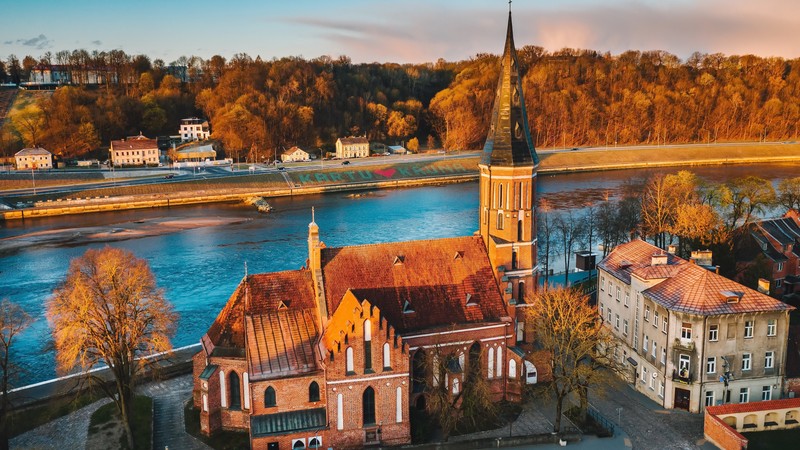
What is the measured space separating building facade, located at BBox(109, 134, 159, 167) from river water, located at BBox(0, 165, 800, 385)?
123ft

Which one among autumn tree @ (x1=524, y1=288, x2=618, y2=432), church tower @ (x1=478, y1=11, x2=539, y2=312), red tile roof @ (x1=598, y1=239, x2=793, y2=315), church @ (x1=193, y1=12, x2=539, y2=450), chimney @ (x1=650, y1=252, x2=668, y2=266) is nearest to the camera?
church @ (x1=193, y1=12, x2=539, y2=450)

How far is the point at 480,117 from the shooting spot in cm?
18838

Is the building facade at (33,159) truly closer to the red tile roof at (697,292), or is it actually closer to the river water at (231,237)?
the river water at (231,237)

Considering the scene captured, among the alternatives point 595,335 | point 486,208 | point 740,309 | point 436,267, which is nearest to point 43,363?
point 436,267

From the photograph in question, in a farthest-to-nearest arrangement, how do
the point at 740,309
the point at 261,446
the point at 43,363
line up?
the point at 43,363
the point at 740,309
the point at 261,446

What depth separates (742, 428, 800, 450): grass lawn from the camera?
3634cm

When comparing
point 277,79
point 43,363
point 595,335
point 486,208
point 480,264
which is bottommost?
point 43,363

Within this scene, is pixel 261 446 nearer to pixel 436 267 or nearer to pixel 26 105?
pixel 436 267

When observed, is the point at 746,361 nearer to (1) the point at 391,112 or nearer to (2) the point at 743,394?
(2) the point at 743,394

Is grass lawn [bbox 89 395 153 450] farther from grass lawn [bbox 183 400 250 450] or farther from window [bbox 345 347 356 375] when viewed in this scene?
window [bbox 345 347 356 375]

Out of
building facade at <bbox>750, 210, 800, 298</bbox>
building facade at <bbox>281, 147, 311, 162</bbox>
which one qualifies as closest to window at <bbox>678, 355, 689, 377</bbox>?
building facade at <bbox>750, 210, 800, 298</bbox>

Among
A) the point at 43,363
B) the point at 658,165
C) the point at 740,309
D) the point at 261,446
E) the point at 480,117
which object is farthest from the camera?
the point at 480,117

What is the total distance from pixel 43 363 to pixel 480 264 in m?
34.4

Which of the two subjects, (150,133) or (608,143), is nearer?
(150,133)
